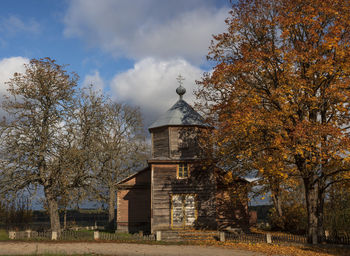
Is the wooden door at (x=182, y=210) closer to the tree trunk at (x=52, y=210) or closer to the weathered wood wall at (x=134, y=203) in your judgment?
the weathered wood wall at (x=134, y=203)

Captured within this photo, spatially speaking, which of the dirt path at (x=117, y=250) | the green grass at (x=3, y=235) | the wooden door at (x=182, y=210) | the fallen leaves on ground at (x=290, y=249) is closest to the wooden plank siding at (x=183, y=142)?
the wooden door at (x=182, y=210)

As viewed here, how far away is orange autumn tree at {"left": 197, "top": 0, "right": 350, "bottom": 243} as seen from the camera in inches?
610

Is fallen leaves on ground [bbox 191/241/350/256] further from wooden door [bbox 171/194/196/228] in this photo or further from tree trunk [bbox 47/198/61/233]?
tree trunk [bbox 47/198/61/233]

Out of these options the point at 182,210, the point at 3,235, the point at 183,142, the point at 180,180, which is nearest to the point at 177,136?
the point at 183,142

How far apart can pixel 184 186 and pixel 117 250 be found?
8.58 metres

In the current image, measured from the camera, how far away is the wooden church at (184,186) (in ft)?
74.0

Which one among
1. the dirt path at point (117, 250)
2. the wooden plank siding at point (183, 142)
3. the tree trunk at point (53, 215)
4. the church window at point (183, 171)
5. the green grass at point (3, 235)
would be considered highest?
the wooden plank siding at point (183, 142)

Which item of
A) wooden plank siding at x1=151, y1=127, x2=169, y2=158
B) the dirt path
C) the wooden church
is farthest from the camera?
wooden plank siding at x1=151, y1=127, x2=169, y2=158

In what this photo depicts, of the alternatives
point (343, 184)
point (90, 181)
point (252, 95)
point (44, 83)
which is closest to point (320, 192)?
point (343, 184)

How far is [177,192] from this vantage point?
75.0 feet

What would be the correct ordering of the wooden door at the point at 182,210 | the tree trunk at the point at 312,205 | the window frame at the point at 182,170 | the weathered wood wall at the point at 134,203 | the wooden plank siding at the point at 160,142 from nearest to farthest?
the tree trunk at the point at 312,205 → the wooden door at the point at 182,210 → the window frame at the point at 182,170 → the wooden plank siding at the point at 160,142 → the weathered wood wall at the point at 134,203

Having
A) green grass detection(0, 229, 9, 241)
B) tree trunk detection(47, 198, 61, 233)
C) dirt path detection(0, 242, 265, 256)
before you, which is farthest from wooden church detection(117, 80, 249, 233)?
green grass detection(0, 229, 9, 241)

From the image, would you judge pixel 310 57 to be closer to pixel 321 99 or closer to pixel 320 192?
pixel 321 99

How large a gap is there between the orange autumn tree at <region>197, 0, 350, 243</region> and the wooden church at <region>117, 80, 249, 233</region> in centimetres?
388
